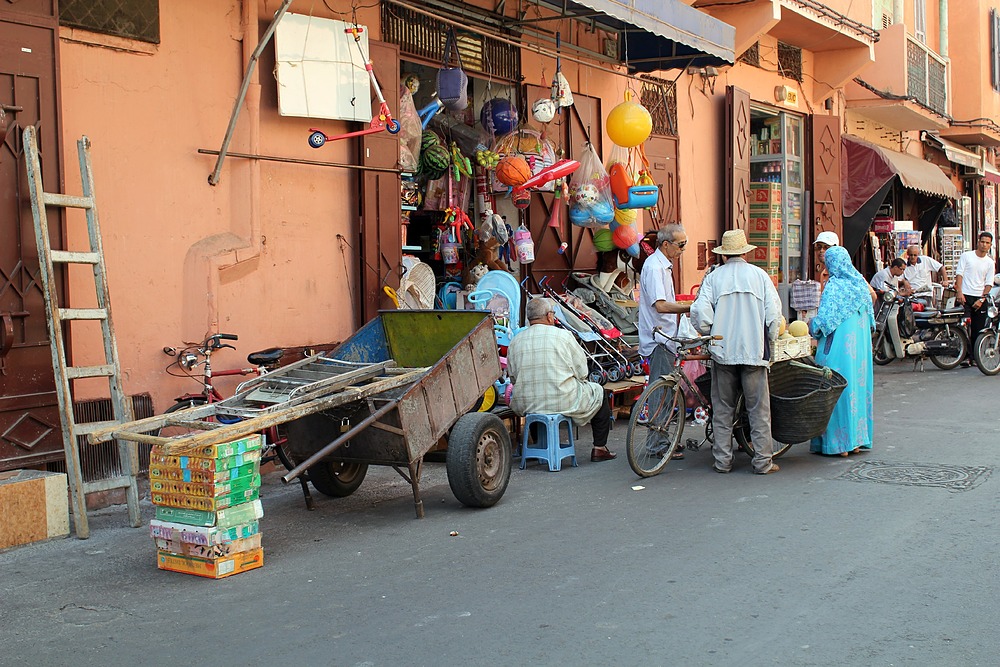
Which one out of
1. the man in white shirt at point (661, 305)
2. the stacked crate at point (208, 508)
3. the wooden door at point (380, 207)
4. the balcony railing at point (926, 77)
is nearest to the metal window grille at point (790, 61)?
the balcony railing at point (926, 77)

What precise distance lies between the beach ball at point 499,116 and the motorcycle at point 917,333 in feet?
23.0

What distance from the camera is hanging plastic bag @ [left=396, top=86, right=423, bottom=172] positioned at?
10031mm

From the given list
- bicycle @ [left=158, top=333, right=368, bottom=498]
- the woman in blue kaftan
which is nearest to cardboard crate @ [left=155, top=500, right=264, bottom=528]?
bicycle @ [left=158, top=333, right=368, bottom=498]

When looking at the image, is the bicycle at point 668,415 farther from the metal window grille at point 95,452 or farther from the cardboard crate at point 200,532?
the metal window grille at point 95,452

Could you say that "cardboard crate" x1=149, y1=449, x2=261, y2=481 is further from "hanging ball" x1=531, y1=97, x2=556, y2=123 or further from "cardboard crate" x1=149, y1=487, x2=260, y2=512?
"hanging ball" x1=531, y1=97, x2=556, y2=123

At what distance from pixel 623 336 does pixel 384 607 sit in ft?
22.7

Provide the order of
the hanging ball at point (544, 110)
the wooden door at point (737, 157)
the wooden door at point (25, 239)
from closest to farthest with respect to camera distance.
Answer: the wooden door at point (25, 239), the hanging ball at point (544, 110), the wooden door at point (737, 157)

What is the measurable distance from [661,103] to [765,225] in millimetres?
3657

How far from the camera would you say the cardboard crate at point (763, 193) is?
17.0 metres

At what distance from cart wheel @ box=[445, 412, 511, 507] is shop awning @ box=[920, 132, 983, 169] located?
818 inches

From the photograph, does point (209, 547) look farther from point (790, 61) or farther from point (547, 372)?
point (790, 61)

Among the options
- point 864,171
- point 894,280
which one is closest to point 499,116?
point 894,280

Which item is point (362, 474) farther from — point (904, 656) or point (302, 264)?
point (904, 656)

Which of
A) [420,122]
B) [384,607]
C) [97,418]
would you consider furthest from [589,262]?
[384,607]
